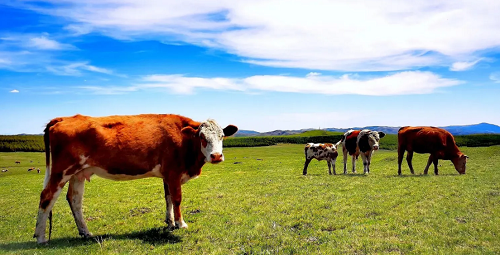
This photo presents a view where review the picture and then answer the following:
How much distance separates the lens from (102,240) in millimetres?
9438

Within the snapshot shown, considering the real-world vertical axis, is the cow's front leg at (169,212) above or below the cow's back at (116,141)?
below

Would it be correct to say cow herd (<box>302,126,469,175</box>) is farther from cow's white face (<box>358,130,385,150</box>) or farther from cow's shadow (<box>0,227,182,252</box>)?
cow's shadow (<box>0,227,182,252</box>)

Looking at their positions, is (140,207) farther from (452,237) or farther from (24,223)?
(452,237)

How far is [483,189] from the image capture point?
49.0 feet

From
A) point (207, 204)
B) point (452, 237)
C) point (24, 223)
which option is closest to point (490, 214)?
point (452, 237)

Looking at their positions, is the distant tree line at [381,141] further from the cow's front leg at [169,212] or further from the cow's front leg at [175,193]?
the cow's front leg at [175,193]

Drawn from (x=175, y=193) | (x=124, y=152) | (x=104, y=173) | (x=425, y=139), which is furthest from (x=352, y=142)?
(x=104, y=173)

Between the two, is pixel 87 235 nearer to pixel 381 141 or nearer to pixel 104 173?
pixel 104 173

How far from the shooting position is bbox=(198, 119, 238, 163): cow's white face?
31.9 feet

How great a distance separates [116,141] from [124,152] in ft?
1.26

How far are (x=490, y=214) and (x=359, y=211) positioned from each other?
12.5 ft

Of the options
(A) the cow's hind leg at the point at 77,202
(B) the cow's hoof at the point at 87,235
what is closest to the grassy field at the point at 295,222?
(B) the cow's hoof at the point at 87,235

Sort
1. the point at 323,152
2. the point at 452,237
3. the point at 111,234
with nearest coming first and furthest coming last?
the point at 452,237, the point at 111,234, the point at 323,152

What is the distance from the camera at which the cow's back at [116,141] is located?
962 centimetres
